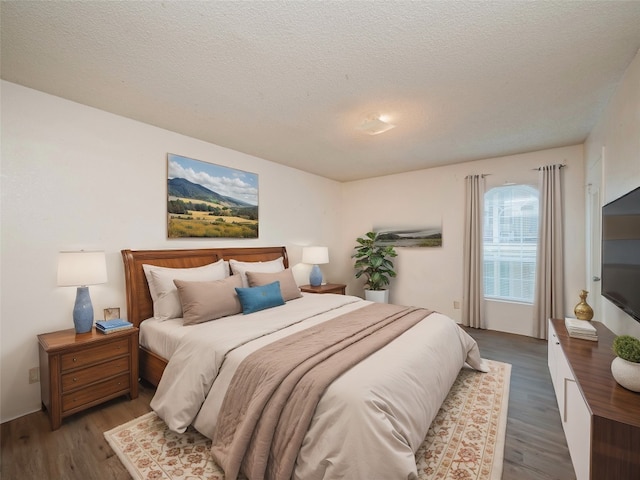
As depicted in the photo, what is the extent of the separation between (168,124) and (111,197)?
0.90 meters

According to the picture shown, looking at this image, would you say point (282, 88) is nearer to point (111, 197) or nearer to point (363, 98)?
point (363, 98)

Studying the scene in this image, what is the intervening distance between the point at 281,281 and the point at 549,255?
338 cm

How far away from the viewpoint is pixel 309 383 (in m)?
1.50

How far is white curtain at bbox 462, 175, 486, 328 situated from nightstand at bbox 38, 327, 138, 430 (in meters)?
4.14

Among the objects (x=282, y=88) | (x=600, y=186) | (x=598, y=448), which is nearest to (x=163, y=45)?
(x=282, y=88)

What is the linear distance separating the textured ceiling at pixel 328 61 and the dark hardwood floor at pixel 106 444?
245 cm

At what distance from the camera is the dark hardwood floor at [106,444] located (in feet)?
5.35

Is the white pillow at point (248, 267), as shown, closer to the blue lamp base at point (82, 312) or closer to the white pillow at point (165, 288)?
the white pillow at point (165, 288)

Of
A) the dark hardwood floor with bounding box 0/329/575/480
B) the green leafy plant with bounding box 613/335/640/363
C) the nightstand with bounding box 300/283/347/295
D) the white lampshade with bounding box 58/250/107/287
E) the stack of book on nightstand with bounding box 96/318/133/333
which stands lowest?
the dark hardwood floor with bounding box 0/329/575/480

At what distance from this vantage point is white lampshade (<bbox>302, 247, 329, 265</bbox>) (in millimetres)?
4418

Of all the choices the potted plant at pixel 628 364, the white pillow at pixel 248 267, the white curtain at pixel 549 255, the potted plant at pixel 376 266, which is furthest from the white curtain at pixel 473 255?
the potted plant at pixel 628 364

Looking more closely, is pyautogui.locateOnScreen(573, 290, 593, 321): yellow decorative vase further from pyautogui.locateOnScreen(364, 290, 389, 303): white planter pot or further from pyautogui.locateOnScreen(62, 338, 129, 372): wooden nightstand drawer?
pyautogui.locateOnScreen(62, 338, 129, 372): wooden nightstand drawer

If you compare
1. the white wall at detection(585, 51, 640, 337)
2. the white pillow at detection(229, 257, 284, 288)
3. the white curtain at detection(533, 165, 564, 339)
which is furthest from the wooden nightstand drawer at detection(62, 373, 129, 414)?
the white curtain at detection(533, 165, 564, 339)

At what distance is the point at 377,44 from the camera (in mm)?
1741
